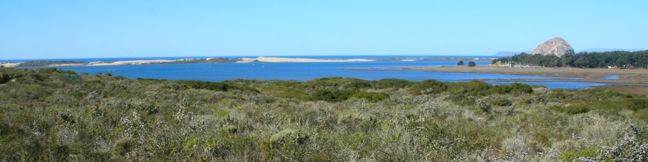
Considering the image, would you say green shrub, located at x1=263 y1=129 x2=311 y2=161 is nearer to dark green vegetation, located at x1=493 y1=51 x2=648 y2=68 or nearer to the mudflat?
the mudflat

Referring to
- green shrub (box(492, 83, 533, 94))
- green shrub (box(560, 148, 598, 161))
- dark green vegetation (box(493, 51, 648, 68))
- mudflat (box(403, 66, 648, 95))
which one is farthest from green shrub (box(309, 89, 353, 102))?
dark green vegetation (box(493, 51, 648, 68))

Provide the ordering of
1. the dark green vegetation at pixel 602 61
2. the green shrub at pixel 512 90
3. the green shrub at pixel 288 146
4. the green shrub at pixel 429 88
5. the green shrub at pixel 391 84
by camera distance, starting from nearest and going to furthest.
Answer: the green shrub at pixel 288 146
the green shrub at pixel 512 90
the green shrub at pixel 429 88
the green shrub at pixel 391 84
the dark green vegetation at pixel 602 61

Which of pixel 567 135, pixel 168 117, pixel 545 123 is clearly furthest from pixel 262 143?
pixel 545 123

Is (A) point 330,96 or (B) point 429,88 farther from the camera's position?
(B) point 429,88

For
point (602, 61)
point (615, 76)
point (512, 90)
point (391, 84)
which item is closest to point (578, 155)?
point (512, 90)

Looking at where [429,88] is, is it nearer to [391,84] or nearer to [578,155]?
[391,84]

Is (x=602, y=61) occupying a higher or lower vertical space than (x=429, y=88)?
lower

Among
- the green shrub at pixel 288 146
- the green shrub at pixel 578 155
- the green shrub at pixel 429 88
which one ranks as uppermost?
the green shrub at pixel 578 155

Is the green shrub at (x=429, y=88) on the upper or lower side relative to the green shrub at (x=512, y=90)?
lower

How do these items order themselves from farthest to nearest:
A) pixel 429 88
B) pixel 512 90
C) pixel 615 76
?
pixel 615 76 → pixel 429 88 → pixel 512 90

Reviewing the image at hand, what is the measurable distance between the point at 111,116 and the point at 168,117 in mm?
1044

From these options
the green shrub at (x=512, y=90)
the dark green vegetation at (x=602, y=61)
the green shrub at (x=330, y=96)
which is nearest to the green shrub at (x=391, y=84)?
the green shrub at (x=512, y=90)

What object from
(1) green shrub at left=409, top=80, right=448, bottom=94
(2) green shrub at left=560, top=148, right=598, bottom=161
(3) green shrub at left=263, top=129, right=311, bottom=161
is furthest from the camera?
(1) green shrub at left=409, top=80, right=448, bottom=94

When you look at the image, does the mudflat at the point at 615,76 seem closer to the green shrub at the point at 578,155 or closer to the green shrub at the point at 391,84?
the green shrub at the point at 391,84
